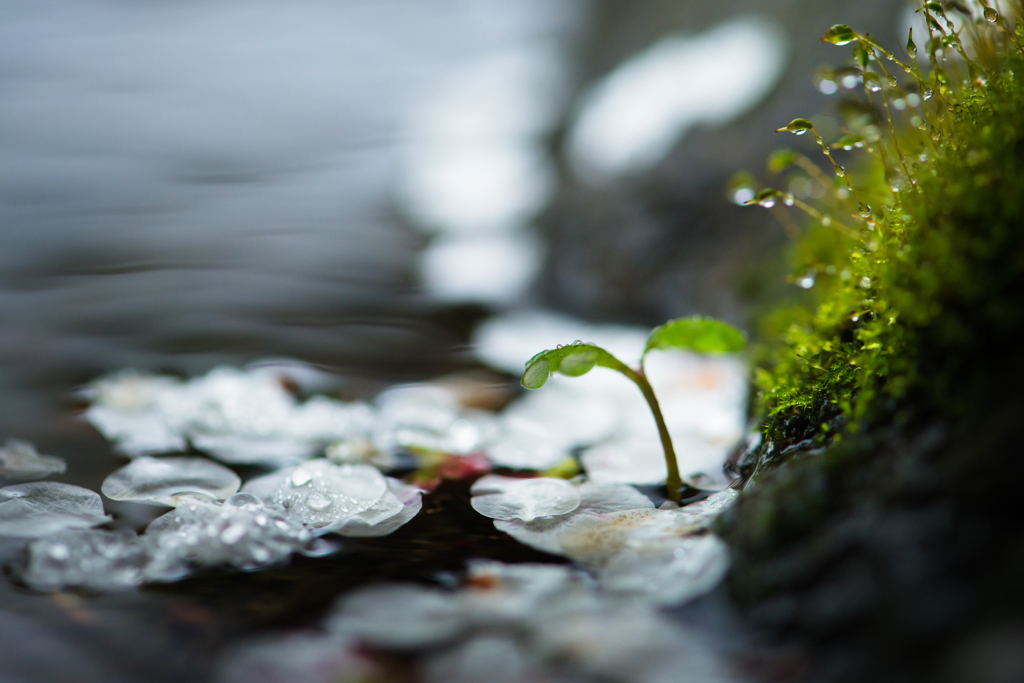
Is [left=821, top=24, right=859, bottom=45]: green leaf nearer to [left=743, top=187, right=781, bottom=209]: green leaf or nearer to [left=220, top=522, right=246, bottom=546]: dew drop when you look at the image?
[left=743, top=187, right=781, bottom=209]: green leaf

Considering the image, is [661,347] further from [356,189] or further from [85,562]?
[356,189]

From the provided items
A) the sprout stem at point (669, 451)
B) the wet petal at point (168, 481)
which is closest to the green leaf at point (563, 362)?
the sprout stem at point (669, 451)

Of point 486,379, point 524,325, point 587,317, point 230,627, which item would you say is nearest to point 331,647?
point 230,627

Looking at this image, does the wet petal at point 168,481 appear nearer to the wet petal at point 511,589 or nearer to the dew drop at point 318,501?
the dew drop at point 318,501

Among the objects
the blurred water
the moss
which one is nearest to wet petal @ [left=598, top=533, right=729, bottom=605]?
the moss

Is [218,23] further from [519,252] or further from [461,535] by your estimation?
[461,535]

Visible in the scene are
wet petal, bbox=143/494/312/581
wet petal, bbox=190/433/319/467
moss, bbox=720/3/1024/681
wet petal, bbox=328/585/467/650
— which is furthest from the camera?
wet petal, bbox=190/433/319/467

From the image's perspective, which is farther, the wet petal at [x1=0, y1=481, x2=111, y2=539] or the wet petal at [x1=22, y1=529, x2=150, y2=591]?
the wet petal at [x1=0, y1=481, x2=111, y2=539]
